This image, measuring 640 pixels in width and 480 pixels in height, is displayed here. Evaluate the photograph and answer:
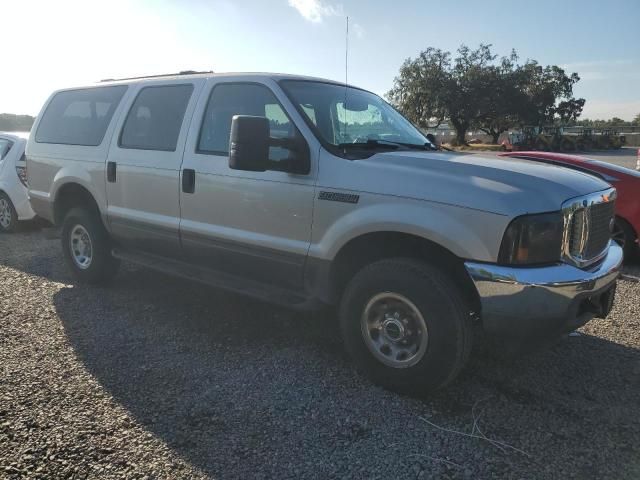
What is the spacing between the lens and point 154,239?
4648 millimetres

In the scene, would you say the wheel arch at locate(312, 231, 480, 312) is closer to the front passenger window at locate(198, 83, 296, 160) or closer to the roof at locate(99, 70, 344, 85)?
the front passenger window at locate(198, 83, 296, 160)

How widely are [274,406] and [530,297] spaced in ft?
5.20

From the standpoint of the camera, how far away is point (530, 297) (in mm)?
2805

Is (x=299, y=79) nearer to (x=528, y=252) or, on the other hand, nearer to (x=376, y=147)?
(x=376, y=147)

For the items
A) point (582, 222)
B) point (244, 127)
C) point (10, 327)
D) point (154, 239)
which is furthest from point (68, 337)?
point (582, 222)

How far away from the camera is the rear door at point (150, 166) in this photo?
14.4 ft

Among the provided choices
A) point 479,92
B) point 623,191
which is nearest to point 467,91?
point 479,92

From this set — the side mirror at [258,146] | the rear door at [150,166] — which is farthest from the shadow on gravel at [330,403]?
the side mirror at [258,146]

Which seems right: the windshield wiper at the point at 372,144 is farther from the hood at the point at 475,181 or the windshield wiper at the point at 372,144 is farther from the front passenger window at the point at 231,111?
the front passenger window at the point at 231,111

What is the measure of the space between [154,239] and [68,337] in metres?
1.04

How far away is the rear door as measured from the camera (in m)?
4.39

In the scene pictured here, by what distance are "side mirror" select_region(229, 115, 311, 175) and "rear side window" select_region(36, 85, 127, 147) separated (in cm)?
226

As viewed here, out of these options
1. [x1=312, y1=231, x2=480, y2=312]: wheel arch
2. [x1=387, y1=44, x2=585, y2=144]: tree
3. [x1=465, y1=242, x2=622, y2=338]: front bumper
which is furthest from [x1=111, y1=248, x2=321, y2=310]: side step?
[x1=387, y1=44, x2=585, y2=144]: tree

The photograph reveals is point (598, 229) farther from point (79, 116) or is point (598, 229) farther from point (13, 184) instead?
point (13, 184)
